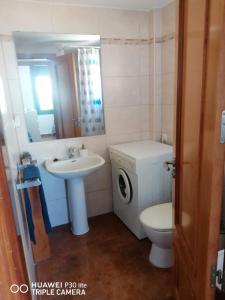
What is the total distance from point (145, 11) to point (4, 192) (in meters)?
2.50

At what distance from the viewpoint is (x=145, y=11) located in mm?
2395

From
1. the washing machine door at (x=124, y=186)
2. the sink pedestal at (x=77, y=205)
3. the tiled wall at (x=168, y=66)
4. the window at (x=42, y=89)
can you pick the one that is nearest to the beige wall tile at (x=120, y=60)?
the tiled wall at (x=168, y=66)

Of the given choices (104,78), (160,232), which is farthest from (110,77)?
(160,232)

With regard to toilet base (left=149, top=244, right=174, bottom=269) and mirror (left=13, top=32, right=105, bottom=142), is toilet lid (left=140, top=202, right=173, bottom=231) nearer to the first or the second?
toilet base (left=149, top=244, right=174, bottom=269)

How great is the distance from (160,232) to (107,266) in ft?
2.00

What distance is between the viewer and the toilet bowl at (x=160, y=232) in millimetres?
1733

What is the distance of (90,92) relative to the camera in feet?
7.85

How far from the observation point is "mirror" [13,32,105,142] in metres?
2.10

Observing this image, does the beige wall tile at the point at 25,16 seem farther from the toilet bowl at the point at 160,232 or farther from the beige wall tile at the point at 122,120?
the toilet bowl at the point at 160,232

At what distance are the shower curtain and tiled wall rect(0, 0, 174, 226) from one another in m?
0.08

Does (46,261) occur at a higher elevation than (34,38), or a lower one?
lower

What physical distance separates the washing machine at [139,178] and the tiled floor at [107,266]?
21 cm

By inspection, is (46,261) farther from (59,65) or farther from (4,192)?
(59,65)

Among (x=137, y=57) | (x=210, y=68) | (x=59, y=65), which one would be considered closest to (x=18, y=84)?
(x=59, y=65)
